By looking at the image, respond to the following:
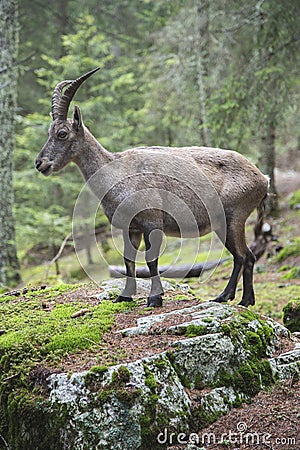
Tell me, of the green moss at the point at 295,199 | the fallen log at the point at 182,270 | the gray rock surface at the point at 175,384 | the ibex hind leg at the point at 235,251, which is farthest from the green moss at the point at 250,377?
the green moss at the point at 295,199

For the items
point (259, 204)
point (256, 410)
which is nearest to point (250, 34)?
point (259, 204)

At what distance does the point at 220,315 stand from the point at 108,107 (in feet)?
43.7

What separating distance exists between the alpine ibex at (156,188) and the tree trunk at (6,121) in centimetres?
653

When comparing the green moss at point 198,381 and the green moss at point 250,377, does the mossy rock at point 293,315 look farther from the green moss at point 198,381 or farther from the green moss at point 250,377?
the green moss at point 198,381

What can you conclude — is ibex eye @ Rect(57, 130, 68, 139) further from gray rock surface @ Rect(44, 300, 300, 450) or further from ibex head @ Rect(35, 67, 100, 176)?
gray rock surface @ Rect(44, 300, 300, 450)

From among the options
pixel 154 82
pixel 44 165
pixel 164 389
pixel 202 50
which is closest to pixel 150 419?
pixel 164 389

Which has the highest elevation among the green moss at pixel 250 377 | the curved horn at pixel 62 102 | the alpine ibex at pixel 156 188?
the curved horn at pixel 62 102

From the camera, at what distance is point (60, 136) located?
5199 mm

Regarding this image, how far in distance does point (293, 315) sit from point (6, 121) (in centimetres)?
877

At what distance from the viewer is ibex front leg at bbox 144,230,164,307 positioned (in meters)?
5.00

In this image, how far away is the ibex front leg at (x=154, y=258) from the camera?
5004 mm

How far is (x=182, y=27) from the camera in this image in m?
15.2

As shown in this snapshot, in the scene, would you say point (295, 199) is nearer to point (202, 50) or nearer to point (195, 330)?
point (202, 50)

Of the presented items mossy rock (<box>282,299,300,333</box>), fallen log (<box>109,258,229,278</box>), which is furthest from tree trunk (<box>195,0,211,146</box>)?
mossy rock (<box>282,299,300,333</box>)
